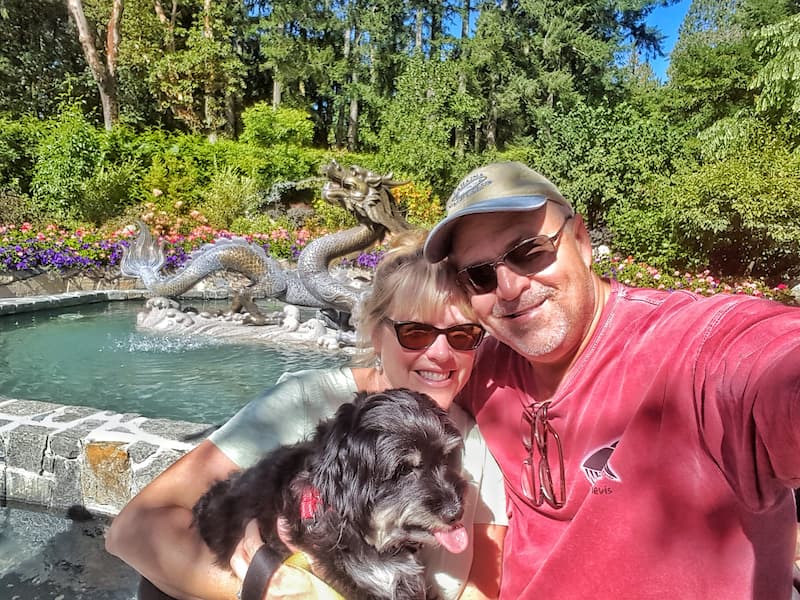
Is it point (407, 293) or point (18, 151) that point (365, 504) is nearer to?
point (407, 293)

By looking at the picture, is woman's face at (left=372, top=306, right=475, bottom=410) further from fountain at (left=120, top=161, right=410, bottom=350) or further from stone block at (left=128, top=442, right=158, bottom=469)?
fountain at (left=120, top=161, right=410, bottom=350)

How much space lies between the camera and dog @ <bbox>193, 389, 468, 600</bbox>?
147 cm

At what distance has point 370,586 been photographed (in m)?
1.49

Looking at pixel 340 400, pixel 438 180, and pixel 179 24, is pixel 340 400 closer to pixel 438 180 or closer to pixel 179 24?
pixel 438 180

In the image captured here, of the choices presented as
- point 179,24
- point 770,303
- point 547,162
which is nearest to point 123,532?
point 770,303

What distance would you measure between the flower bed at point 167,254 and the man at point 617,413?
8980mm

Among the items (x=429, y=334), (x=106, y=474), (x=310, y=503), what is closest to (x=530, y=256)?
(x=429, y=334)

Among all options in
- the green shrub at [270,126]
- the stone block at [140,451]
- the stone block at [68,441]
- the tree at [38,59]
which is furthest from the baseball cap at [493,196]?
the tree at [38,59]

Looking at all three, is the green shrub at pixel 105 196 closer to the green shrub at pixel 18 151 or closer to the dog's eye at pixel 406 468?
the green shrub at pixel 18 151

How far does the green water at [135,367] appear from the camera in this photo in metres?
5.12

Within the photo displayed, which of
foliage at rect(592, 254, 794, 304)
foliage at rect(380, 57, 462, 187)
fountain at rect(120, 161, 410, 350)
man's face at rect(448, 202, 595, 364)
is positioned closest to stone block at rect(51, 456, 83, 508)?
man's face at rect(448, 202, 595, 364)

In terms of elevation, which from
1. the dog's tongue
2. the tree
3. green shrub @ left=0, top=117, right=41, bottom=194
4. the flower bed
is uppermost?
the tree

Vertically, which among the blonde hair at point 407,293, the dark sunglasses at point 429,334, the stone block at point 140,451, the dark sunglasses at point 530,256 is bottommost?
the stone block at point 140,451

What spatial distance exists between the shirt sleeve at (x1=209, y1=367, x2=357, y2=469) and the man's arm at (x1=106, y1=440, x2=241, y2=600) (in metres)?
0.19
